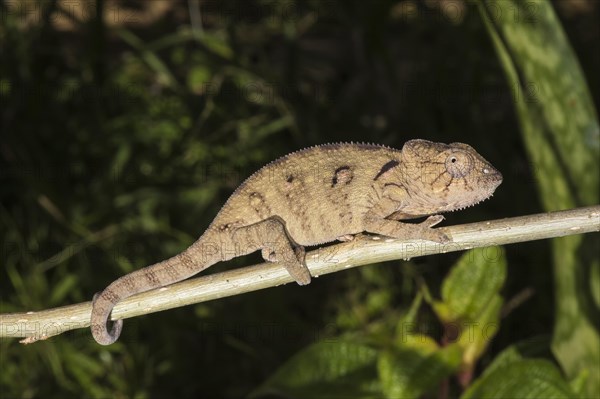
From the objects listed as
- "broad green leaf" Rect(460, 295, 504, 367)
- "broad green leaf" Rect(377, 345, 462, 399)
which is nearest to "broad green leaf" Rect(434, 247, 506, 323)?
"broad green leaf" Rect(460, 295, 504, 367)

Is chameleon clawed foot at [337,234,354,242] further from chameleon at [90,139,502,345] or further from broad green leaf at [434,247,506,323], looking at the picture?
broad green leaf at [434,247,506,323]

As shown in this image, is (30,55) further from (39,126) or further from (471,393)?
(471,393)

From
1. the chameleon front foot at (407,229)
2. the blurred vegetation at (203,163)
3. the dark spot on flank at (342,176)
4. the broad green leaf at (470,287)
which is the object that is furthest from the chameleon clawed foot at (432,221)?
the blurred vegetation at (203,163)

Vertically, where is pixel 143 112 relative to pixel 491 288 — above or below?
above

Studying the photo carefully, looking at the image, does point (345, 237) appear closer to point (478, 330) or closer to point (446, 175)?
point (446, 175)

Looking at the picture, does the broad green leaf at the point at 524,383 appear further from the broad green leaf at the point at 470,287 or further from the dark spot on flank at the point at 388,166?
the dark spot on flank at the point at 388,166

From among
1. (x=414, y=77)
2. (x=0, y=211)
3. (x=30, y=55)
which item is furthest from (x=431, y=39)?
(x=0, y=211)

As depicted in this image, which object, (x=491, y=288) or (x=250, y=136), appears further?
(x=250, y=136)
